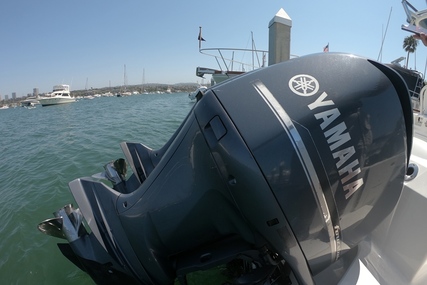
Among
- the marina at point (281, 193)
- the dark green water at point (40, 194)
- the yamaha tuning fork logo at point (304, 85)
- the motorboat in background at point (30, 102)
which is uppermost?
the motorboat in background at point (30, 102)

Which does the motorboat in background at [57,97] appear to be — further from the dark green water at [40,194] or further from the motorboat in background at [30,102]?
the dark green water at [40,194]

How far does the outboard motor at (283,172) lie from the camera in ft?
2.82

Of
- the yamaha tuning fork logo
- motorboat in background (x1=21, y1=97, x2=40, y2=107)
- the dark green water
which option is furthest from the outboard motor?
motorboat in background (x1=21, y1=97, x2=40, y2=107)

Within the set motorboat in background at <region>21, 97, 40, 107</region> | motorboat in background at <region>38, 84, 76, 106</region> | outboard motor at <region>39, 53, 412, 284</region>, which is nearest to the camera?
outboard motor at <region>39, 53, 412, 284</region>

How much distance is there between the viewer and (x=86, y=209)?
1.25 meters

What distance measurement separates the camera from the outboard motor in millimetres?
859

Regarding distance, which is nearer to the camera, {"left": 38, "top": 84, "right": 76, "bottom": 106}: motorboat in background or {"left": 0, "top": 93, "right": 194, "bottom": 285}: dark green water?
{"left": 0, "top": 93, "right": 194, "bottom": 285}: dark green water

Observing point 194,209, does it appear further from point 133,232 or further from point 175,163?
point 133,232

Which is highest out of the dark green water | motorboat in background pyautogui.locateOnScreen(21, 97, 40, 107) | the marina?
motorboat in background pyautogui.locateOnScreen(21, 97, 40, 107)

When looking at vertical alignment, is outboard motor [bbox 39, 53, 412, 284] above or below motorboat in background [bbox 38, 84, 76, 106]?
below

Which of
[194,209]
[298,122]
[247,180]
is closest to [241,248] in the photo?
[194,209]

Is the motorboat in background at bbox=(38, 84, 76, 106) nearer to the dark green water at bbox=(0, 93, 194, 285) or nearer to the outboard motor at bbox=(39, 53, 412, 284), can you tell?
the dark green water at bbox=(0, 93, 194, 285)

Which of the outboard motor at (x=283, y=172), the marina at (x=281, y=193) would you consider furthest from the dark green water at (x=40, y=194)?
the outboard motor at (x=283, y=172)

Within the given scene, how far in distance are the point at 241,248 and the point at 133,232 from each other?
51 centimetres
